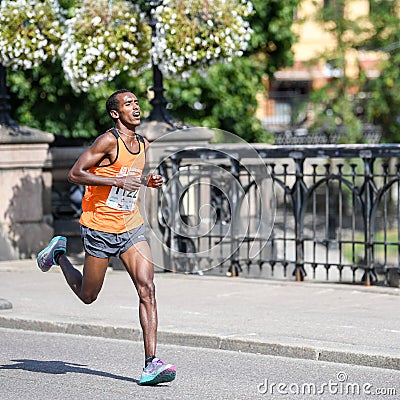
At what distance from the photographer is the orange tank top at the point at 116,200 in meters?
8.07

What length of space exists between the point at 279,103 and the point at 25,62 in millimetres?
29810

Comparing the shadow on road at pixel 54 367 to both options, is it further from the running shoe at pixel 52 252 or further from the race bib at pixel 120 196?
the race bib at pixel 120 196

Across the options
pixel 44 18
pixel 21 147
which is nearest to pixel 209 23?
pixel 44 18

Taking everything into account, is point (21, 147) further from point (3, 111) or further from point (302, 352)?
point (302, 352)

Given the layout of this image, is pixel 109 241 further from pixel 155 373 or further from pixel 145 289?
pixel 155 373

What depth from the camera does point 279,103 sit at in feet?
144

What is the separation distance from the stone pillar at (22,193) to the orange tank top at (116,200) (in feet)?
24.2

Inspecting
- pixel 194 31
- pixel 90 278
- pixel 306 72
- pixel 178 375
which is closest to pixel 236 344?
pixel 178 375

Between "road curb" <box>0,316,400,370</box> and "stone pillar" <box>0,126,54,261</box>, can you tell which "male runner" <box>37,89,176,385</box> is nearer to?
"road curb" <box>0,316,400,370</box>

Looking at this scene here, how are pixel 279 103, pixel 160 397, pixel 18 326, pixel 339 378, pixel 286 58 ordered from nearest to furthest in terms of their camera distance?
pixel 160 397, pixel 339 378, pixel 18 326, pixel 286 58, pixel 279 103

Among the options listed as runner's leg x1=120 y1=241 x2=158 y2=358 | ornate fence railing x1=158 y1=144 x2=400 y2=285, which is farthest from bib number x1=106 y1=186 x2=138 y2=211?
ornate fence railing x1=158 y1=144 x2=400 y2=285

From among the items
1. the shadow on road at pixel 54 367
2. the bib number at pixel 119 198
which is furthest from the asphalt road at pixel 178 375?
the bib number at pixel 119 198

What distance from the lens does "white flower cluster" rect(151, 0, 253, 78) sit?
13.8 m

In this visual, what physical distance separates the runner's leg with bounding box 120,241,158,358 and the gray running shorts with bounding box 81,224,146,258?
51mm
